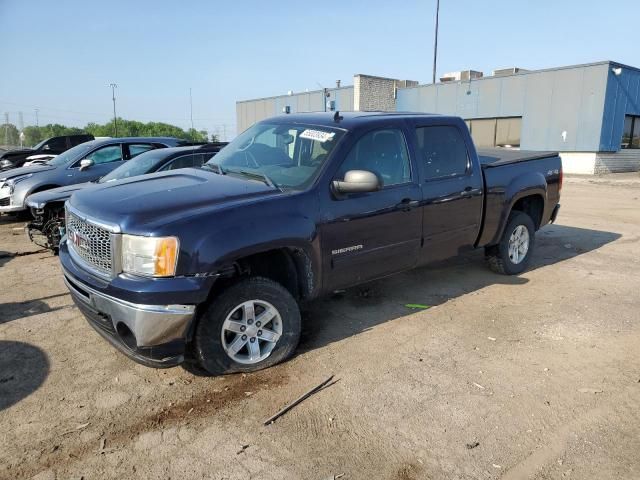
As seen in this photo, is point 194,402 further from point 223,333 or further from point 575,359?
point 575,359

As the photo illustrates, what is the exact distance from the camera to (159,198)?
351cm

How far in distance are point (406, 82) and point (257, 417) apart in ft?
109

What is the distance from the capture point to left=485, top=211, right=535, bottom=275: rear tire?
5.88 meters

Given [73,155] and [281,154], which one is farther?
[73,155]

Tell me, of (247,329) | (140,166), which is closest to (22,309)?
(247,329)

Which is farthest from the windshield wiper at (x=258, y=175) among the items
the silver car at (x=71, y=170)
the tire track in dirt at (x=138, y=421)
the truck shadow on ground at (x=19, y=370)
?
the silver car at (x=71, y=170)

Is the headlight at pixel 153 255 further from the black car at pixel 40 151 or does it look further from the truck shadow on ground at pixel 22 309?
the black car at pixel 40 151

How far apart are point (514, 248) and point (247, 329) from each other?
3933mm

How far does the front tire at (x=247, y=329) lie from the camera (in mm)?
3365

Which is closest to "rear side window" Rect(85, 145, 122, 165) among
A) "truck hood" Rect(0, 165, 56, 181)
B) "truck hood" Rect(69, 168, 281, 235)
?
"truck hood" Rect(0, 165, 56, 181)

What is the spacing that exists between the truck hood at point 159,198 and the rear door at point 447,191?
1678mm

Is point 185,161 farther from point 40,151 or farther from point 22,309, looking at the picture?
point 40,151

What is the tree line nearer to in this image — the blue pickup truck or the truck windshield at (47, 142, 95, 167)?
the truck windshield at (47, 142, 95, 167)

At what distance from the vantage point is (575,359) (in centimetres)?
390
